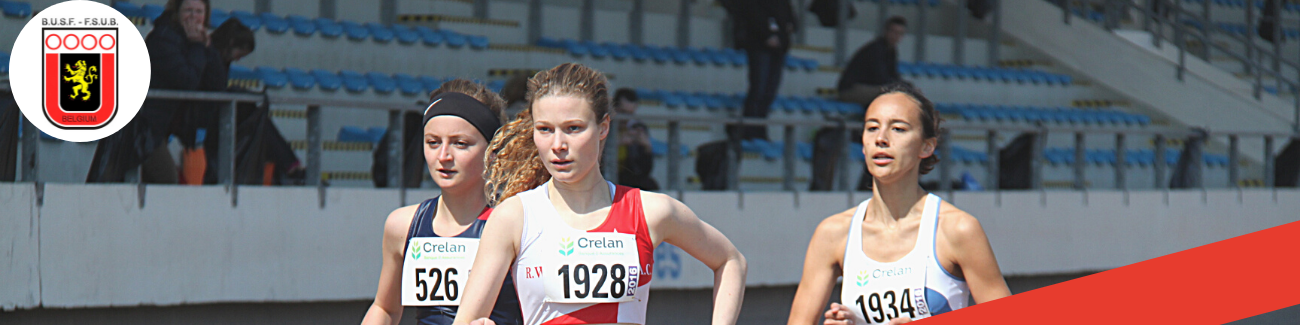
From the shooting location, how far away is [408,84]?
10.2 meters

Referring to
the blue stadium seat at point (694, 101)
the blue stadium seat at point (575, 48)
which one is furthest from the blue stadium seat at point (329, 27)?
the blue stadium seat at point (694, 101)

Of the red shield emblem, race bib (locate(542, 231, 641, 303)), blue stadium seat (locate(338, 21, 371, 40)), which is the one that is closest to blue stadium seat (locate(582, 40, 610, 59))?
blue stadium seat (locate(338, 21, 371, 40))

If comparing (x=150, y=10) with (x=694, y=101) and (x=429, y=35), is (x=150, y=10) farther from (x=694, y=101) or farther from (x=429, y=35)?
(x=694, y=101)

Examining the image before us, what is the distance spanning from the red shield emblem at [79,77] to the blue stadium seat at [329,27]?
120 inches

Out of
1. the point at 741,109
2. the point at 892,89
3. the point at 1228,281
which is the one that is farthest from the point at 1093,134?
the point at 892,89

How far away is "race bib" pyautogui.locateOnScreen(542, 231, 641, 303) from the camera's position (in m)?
3.14

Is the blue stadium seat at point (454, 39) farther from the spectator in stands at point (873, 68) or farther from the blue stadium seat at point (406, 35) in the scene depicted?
the spectator in stands at point (873, 68)

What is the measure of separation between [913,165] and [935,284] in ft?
1.16

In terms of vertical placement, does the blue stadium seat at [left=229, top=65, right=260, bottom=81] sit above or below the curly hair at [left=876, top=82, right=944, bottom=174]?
below

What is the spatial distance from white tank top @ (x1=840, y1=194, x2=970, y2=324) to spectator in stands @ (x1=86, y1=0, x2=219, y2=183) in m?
4.17

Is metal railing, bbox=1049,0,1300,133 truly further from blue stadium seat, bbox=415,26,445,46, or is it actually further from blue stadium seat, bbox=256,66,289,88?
blue stadium seat, bbox=256,66,289,88

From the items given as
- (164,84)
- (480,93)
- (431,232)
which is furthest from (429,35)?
(431,232)

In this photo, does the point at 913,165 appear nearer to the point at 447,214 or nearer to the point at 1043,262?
the point at 447,214

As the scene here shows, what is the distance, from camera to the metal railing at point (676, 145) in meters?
6.41
